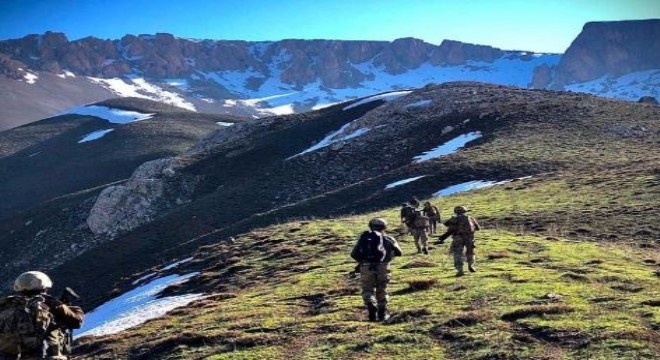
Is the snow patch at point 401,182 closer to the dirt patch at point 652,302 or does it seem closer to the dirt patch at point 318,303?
the dirt patch at point 318,303

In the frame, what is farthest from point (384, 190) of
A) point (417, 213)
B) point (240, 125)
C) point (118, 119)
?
point (118, 119)

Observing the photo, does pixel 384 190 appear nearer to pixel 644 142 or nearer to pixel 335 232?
pixel 335 232

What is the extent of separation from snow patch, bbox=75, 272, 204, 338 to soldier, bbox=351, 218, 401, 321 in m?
11.7

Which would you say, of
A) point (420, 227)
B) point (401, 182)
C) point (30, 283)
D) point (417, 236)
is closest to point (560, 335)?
point (30, 283)

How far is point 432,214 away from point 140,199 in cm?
5217

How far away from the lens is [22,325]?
10.8 meters

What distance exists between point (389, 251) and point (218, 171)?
70.1 metres

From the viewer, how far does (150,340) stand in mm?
19766

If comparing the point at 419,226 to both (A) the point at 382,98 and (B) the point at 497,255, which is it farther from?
(A) the point at 382,98

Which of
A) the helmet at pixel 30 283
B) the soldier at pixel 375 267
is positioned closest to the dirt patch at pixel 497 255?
the soldier at pixel 375 267

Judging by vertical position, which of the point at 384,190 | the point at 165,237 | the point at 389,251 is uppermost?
the point at 389,251

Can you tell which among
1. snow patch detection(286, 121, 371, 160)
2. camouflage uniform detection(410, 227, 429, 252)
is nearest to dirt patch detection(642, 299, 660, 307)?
camouflage uniform detection(410, 227, 429, 252)

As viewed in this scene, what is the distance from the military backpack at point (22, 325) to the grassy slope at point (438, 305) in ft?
18.2

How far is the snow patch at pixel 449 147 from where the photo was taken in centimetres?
6644
